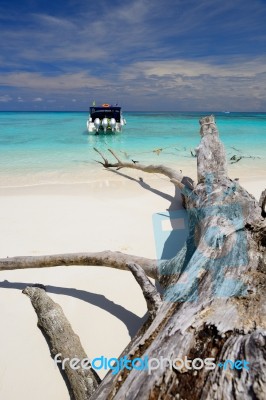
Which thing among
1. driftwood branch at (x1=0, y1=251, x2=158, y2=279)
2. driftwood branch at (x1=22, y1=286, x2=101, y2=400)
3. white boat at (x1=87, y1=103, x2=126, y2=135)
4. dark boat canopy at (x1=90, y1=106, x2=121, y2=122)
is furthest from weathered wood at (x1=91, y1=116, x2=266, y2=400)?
dark boat canopy at (x1=90, y1=106, x2=121, y2=122)

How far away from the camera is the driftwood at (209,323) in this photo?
1275 millimetres

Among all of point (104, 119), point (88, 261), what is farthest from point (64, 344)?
point (104, 119)

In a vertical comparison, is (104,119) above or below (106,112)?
below

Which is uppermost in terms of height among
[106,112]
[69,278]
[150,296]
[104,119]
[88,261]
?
[106,112]

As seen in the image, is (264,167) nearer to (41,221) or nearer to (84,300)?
(41,221)

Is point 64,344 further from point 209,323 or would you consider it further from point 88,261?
point 209,323

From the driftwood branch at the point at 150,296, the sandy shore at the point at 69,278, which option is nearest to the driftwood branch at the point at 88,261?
the sandy shore at the point at 69,278

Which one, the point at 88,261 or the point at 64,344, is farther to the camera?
the point at 88,261

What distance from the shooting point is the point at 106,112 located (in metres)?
26.7

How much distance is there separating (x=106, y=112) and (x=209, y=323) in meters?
26.7

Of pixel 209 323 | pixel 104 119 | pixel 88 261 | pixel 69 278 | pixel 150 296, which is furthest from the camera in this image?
pixel 104 119

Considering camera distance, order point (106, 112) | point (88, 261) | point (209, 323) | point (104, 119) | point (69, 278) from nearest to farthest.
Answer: point (209, 323) → point (88, 261) → point (69, 278) → point (104, 119) → point (106, 112)

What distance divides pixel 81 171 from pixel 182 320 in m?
8.55

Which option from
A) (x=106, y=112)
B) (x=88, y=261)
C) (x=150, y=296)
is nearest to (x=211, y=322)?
(x=150, y=296)
